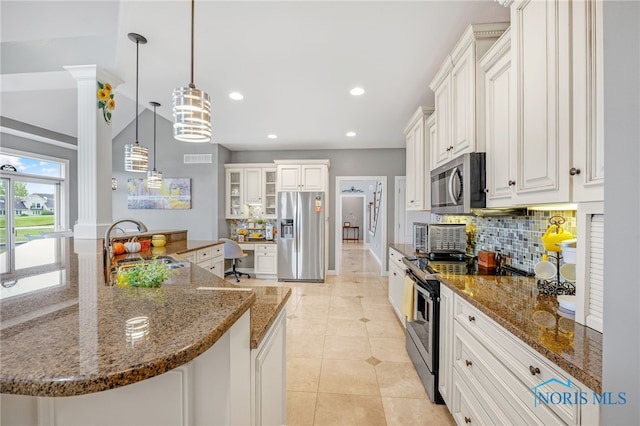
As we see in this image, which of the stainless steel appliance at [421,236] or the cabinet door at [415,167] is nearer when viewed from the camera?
the stainless steel appliance at [421,236]

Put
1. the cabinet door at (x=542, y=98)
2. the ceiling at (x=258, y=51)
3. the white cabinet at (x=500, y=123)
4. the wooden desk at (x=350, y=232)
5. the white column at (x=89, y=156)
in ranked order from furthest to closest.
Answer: the wooden desk at (x=350, y=232) < the white column at (x=89, y=156) < the ceiling at (x=258, y=51) < the white cabinet at (x=500, y=123) < the cabinet door at (x=542, y=98)

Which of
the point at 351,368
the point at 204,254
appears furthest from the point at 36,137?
the point at 351,368

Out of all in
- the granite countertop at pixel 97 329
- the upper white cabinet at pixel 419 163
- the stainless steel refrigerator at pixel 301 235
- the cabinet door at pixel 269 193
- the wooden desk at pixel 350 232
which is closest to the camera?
the granite countertop at pixel 97 329

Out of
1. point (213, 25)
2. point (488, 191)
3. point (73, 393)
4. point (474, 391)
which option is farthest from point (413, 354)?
point (213, 25)

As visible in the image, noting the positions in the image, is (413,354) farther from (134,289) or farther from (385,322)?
(134,289)

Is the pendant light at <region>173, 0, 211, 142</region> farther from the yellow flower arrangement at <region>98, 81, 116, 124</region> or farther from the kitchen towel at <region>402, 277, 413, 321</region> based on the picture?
the kitchen towel at <region>402, 277, 413, 321</region>

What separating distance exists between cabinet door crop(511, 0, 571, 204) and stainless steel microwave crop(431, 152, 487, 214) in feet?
1.28

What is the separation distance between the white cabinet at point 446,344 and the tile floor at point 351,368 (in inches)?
8.1

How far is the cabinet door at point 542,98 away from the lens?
1.13 m

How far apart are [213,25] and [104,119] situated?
5.27ft

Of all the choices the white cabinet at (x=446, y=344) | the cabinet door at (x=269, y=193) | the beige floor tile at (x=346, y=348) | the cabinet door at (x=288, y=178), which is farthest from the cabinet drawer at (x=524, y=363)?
the cabinet door at (x=269, y=193)

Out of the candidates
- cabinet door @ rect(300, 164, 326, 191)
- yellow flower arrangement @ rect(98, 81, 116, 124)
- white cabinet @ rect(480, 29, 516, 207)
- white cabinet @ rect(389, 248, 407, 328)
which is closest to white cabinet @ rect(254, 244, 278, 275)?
cabinet door @ rect(300, 164, 326, 191)

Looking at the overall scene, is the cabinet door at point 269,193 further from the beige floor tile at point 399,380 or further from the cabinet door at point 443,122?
the beige floor tile at point 399,380

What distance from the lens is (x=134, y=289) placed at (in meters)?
1.01
